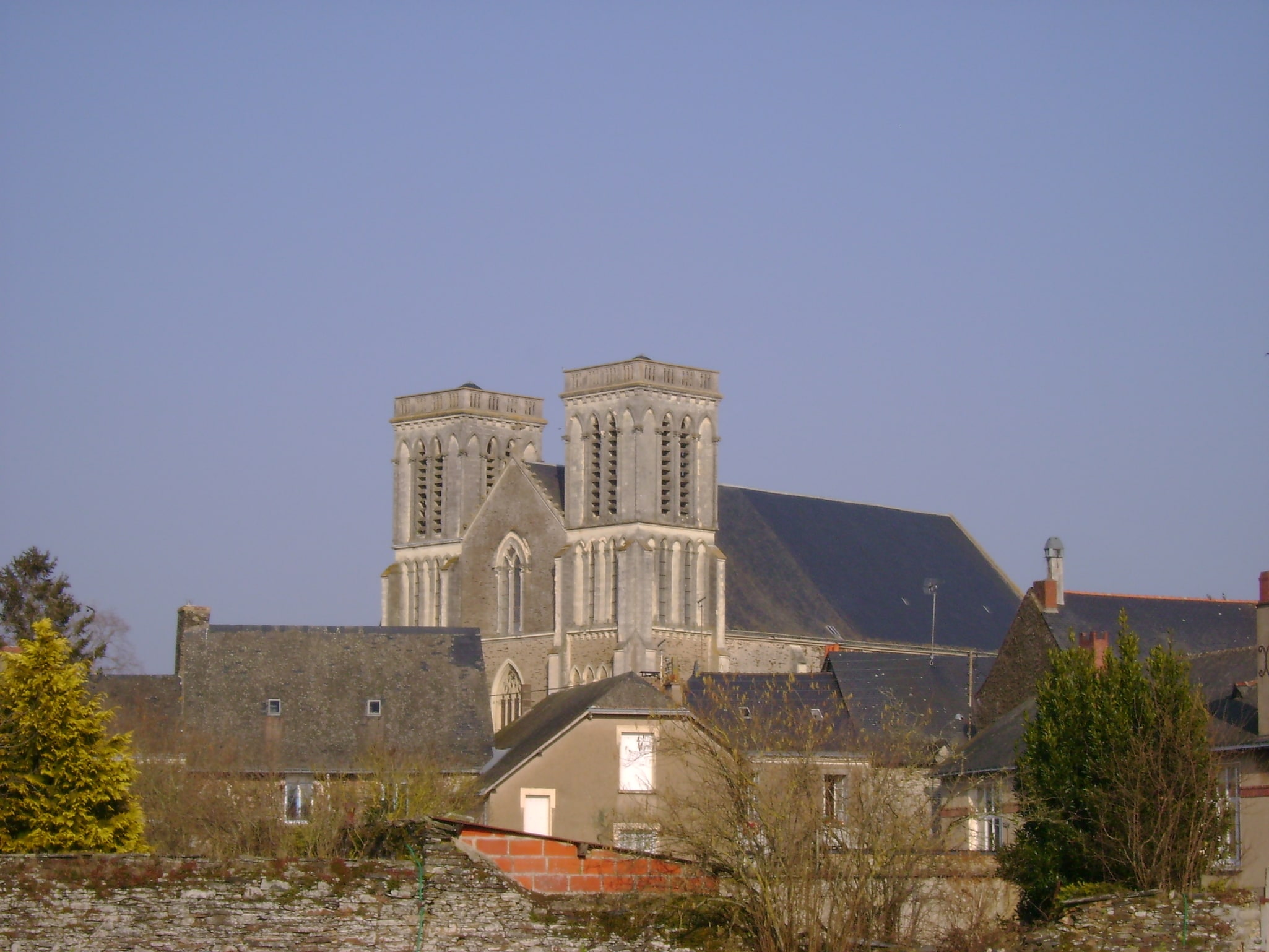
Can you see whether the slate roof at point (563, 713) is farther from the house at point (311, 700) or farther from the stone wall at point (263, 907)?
the stone wall at point (263, 907)

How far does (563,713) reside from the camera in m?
37.2

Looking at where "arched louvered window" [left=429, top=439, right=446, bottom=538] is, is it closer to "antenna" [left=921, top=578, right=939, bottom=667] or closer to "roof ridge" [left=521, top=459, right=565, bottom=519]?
"roof ridge" [left=521, top=459, right=565, bottom=519]

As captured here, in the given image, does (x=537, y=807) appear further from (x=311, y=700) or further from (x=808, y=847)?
(x=808, y=847)

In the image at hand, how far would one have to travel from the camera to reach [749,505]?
208ft

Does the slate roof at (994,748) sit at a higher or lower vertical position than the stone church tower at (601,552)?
lower

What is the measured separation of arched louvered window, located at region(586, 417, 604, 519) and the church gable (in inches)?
49.3

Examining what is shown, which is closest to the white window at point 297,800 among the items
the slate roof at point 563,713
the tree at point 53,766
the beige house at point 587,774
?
the slate roof at point 563,713

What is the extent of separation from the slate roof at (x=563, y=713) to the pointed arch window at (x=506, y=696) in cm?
1754

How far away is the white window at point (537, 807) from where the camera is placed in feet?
108

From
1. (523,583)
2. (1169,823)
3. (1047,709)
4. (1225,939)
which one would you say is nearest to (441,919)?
(1225,939)

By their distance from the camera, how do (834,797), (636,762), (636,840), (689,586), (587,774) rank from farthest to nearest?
(689,586) < (587,774) < (636,762) < (636,840) < (834,797)

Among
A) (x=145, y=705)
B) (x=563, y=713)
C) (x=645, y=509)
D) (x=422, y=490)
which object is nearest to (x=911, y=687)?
(x=563, y=713)

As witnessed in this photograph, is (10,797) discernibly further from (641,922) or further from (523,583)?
(523,583)

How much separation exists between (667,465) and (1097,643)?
26.5 metres
